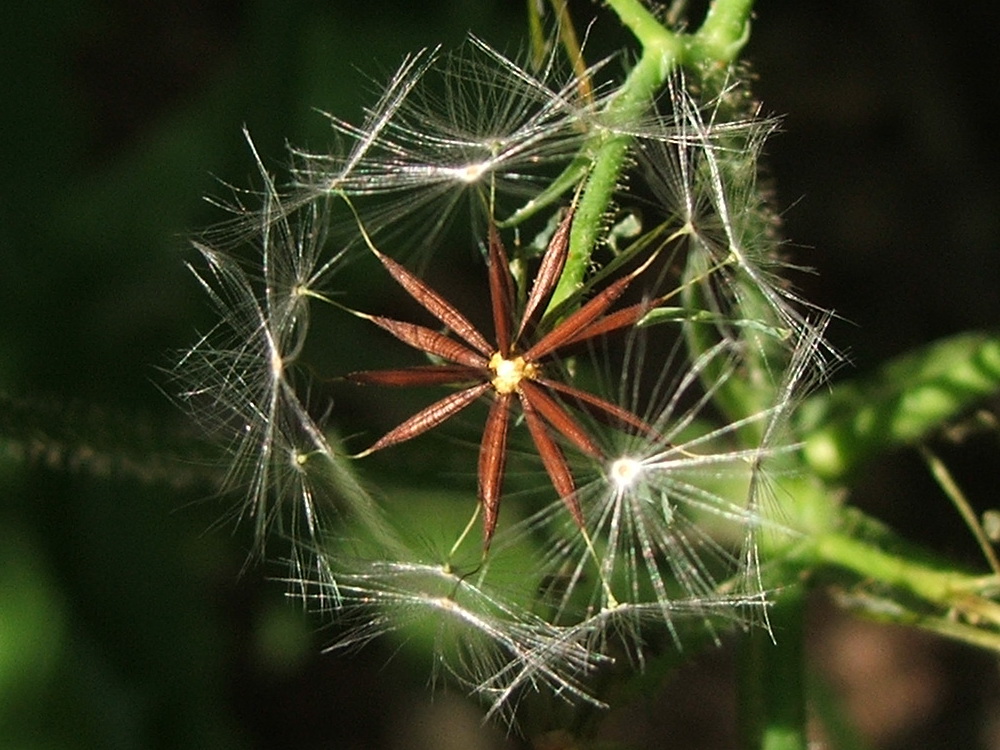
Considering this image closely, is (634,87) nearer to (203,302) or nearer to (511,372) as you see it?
(511,372)

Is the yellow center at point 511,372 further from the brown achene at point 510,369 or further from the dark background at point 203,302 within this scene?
the dark background at point 203,302

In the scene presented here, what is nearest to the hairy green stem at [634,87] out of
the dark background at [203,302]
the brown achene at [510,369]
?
the brown achene at [510,369]

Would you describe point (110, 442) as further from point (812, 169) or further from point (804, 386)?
point (812, 169)

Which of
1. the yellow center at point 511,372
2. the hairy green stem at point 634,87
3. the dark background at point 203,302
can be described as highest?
the dark background at point 203,302

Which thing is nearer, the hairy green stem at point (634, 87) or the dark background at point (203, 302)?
the hairy green stem at point (634, 87)

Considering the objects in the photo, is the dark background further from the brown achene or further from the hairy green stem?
the brown achene

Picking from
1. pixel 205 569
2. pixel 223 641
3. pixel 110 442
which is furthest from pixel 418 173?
pixel 223 641

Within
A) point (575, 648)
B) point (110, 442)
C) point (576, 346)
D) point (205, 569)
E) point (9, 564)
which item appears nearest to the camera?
point (576, 346)
